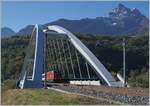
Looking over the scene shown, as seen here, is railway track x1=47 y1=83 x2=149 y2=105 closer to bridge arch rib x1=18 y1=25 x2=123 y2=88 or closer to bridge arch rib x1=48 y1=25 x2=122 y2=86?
bridge arch rib x1=18 y1=25 x2=123 y2=88

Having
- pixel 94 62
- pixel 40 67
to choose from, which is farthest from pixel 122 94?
pixel 94 62

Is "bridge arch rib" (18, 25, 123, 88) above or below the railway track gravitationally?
above

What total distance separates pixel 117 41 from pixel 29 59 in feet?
174

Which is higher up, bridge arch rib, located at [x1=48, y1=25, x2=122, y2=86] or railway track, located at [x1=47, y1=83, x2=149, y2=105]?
bridge arch rib, located at [x1=48, y1=25, x2=122, y2=86]

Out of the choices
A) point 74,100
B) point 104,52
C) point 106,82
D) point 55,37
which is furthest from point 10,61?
point 74,100

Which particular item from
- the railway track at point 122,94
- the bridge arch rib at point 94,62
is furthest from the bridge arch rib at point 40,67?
the railway track at point 122,94

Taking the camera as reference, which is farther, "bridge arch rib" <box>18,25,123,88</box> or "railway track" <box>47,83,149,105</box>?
"bridge arch rib" <box>18,25,123,88</box>

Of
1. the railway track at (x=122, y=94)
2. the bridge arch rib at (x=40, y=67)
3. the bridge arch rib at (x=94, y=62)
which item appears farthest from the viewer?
the bridge arch rib at (x=94, y=62)

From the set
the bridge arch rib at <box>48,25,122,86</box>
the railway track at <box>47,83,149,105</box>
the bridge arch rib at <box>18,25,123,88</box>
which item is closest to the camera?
the railway track at <box>47,83,149,105</box>

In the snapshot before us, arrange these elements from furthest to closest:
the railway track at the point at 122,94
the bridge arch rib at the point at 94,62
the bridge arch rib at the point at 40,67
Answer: the bridge arch rib at the point at 94,62 → the bridge arch rib at the point at 40,67 → the railway track at the point at 122,94

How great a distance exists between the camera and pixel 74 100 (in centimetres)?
1678

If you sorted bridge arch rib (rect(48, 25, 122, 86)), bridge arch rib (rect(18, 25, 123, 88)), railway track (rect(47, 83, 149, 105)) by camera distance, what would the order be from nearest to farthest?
railway track (rect(47, 83, 149, 105)) < bridge arch rib (rect(18, 25, 123, 88)) < bridge arch rib (rect(48, 25, 122, 86))

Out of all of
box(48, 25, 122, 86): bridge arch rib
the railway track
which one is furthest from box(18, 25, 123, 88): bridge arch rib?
the railway track

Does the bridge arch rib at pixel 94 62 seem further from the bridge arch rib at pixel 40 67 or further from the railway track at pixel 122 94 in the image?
the railway track at pixel 122 94
